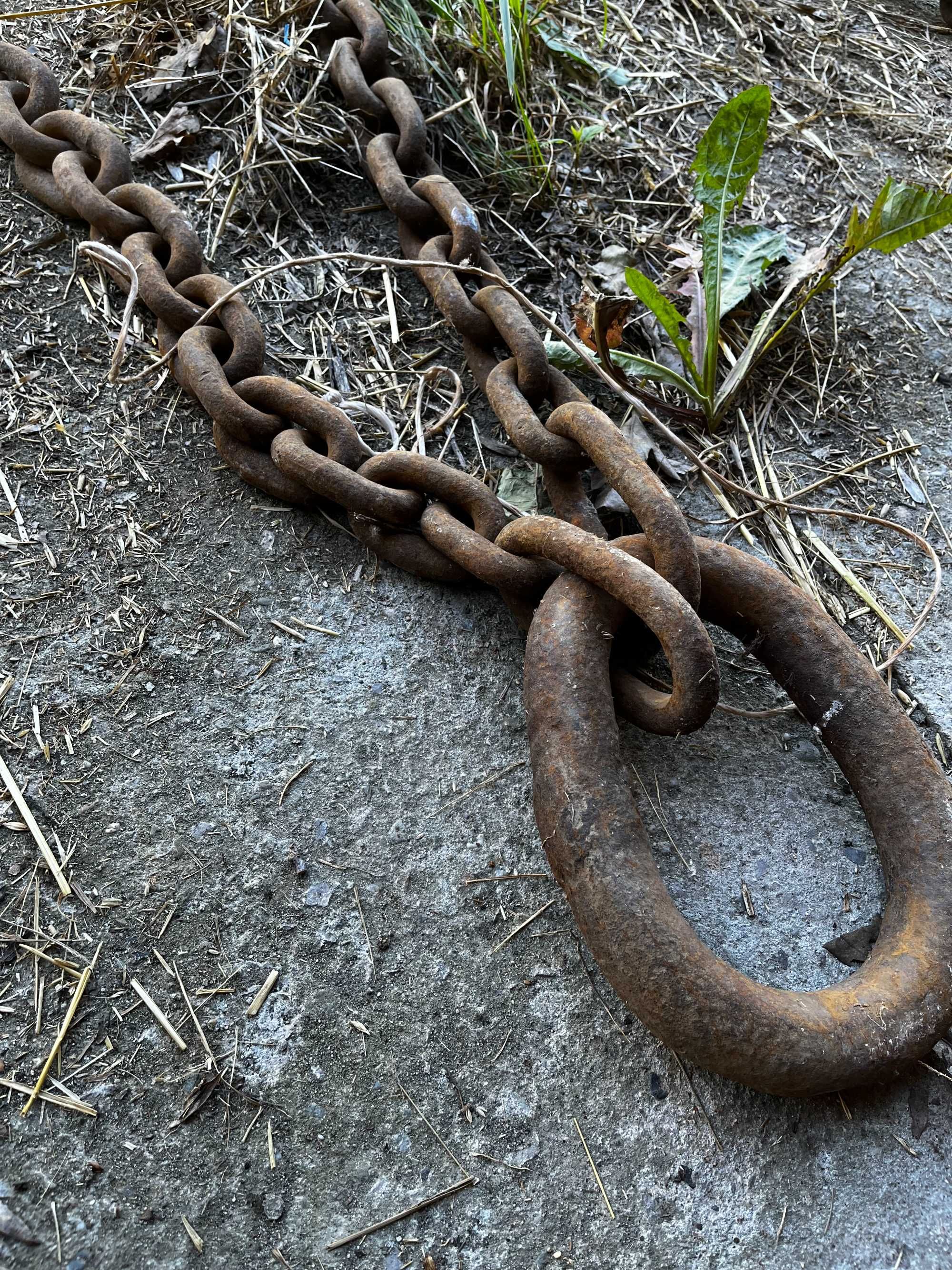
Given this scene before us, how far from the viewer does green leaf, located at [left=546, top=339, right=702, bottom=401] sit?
2303 mm

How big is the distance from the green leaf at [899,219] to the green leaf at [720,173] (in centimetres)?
30

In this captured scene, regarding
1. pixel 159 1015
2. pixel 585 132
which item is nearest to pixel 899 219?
pixel 585 132

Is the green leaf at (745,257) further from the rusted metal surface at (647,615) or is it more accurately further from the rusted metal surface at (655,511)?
the rusted metal surface at (647,615)

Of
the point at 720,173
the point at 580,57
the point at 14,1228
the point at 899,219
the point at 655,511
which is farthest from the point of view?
the point at 580,57

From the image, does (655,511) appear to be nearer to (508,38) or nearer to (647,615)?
(647,615)

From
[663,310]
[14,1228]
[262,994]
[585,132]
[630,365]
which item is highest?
[585,132]

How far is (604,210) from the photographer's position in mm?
2771

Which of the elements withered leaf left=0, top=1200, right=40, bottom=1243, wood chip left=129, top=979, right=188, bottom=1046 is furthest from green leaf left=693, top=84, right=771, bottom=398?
withered leaf left=0, top=1200, right=40, bottom=1243

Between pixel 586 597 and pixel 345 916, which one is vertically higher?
pixel 586 597

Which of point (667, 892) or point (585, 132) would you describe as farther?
point (585, 132)

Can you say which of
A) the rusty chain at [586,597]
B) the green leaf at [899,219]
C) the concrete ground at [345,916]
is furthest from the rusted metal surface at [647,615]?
the green leaf at [899,219]

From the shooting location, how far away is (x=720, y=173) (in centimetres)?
242

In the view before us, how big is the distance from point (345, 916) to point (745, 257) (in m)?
1.92

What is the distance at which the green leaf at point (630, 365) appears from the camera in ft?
7.55
